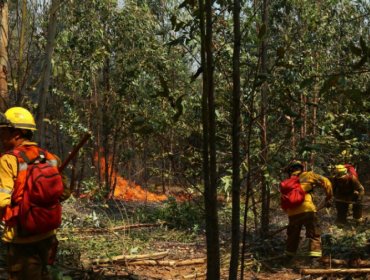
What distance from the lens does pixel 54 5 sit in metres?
6.32

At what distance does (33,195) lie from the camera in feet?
10.9

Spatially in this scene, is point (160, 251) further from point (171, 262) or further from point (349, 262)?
point (349, 262)

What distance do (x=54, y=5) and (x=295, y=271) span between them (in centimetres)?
550

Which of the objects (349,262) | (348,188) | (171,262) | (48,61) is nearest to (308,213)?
(349,262)

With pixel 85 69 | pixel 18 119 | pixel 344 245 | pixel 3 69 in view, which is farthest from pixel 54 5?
pixel 85 69

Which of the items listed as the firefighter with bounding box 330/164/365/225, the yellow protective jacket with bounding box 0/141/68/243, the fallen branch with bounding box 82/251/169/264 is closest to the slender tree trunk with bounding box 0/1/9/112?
the fallen branch with bounding box 82/251/169/264

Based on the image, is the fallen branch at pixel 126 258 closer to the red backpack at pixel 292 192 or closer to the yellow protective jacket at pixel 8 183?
the red backpack at pixel 292 192

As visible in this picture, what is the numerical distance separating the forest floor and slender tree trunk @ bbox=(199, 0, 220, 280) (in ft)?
10.7

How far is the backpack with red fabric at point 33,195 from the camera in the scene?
3332 mm

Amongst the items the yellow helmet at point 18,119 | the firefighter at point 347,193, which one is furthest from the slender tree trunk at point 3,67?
the firefighter at point 347,193

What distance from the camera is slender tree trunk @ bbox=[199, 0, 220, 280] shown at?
2.42 metres

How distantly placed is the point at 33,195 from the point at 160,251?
17.8 feet

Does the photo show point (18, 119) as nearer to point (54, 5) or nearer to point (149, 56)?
point (54, 5)

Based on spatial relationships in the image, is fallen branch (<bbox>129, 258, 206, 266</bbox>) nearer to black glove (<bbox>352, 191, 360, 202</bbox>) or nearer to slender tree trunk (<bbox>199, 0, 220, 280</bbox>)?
slender tree trunk (<bbox>199, 0, 220, 280</bbox>)
